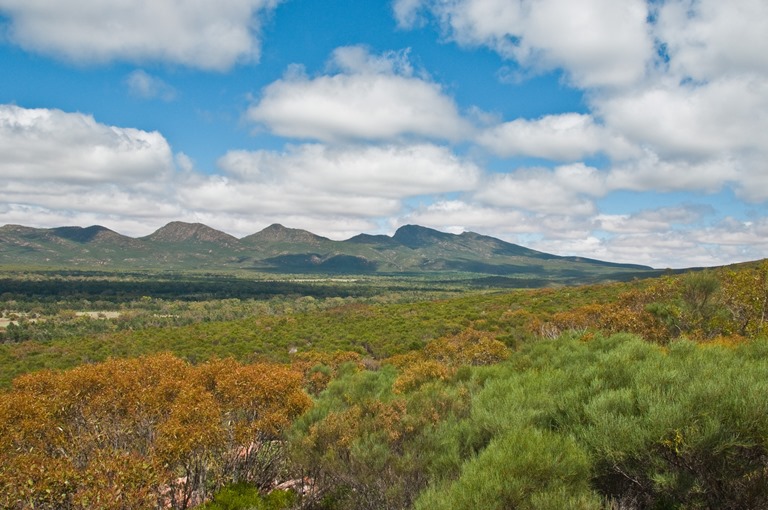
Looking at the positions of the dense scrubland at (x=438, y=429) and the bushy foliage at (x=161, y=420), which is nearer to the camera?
the dense scrubland at (x=438, y=429)

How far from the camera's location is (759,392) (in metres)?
7.22

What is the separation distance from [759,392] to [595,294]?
51373 millimetres

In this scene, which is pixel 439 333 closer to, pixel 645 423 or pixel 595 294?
pixel 595 294

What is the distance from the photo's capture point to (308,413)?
1438 centimetres

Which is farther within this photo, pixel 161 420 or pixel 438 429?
pixel 161 420

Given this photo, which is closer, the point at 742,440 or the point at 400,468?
the point at 742,440

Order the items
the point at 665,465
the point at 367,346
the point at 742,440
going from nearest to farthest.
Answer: the point at 742,440, the point at 665,465, the point at 367,346

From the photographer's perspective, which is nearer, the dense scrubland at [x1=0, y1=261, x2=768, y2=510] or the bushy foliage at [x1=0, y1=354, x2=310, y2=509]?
the dense scrubland at [x1=0, y1=261, x2=768, y2=510]

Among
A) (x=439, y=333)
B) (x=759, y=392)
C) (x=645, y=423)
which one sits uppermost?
(x=759, y=392)

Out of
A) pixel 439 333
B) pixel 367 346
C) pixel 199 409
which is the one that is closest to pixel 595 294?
pixel 439 333

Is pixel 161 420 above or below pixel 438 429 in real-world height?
below

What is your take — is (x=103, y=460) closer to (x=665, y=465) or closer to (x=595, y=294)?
(x=665, y=465)

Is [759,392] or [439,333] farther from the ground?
[759,392]

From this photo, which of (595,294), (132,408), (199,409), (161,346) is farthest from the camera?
(595,294)
